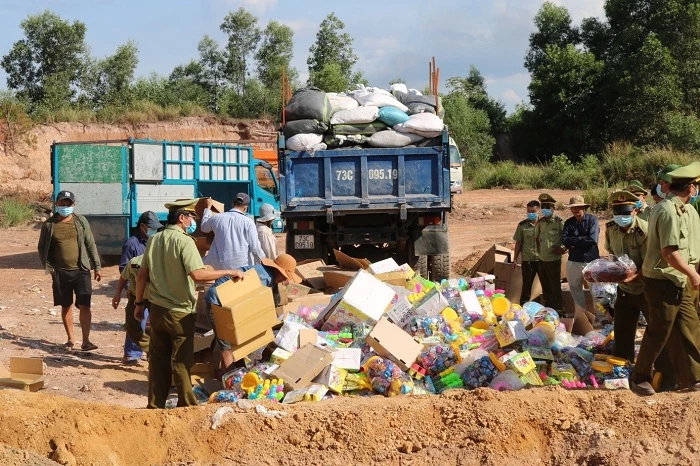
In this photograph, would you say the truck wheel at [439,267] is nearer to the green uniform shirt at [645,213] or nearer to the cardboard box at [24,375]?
the green uniform shirt at [645,213]

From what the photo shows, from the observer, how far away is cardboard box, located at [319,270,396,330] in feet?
26.6

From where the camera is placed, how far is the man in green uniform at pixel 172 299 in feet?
20.5

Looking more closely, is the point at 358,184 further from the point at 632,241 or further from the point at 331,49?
the point at 331,49

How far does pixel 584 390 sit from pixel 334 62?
4047cm

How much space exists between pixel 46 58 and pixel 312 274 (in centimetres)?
3574

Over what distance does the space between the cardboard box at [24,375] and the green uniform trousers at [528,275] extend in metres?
5.55

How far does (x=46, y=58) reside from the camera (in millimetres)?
41938

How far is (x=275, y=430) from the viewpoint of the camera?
589 centimetres

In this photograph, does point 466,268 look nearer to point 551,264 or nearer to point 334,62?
point 551,264

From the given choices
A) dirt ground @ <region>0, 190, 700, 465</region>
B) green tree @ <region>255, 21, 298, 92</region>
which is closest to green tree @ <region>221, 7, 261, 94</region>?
green tree @ <region>255, 21, 298, 92</region>

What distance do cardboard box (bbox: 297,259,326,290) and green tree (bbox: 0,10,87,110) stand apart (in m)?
33.3

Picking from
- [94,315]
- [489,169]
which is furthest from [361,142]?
[489,169]

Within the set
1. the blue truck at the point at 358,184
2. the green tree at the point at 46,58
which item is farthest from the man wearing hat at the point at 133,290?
the green tree at the point at 46,58

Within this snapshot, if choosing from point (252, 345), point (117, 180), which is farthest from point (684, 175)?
point (117, 180)
